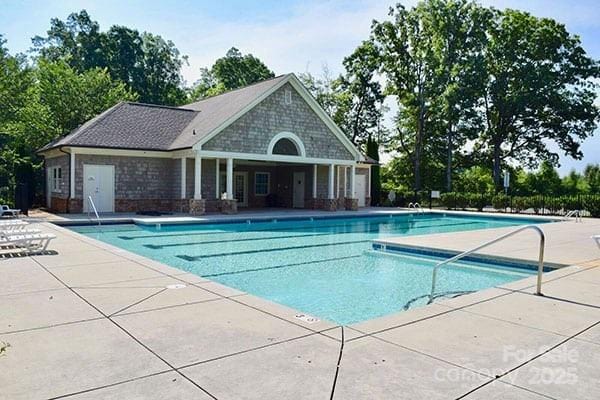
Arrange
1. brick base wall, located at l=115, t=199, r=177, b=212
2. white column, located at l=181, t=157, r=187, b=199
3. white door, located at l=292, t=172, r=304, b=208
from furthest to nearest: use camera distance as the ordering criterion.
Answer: white door, located at l=292, t=172, r=304, b=208, white column, located at l=181, t=157, r=187, b=199, brick base wall, located at l=115, t=199, r=177, b=212

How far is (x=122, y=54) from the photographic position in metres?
43.8

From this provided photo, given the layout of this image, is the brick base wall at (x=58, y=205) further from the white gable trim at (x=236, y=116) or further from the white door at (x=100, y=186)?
the white gable trim at (x=236, y=116)

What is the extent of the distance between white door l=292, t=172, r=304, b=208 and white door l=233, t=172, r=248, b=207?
2.69 metres

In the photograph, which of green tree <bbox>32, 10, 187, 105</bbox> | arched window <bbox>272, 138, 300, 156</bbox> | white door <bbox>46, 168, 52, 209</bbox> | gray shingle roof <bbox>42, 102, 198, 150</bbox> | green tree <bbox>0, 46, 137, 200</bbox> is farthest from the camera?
green tree <bbox>32, 10, 187, 105</bbox>

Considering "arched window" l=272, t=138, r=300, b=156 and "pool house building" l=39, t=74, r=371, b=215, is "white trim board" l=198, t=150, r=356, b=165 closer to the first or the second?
"pool house building" l=39, t=74, r=371, b=215

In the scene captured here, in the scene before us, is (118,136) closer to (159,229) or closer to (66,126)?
(159,229)

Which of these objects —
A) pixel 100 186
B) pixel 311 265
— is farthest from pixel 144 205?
pixel 311 265

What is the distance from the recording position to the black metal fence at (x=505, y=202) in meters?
23.7

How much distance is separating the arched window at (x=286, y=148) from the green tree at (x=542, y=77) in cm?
1793

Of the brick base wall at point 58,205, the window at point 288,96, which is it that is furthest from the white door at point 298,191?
the brick base wall at point 58,205

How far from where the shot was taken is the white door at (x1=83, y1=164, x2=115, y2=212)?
1867cm

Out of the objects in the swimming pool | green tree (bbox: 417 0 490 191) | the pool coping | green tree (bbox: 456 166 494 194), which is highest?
green tree (bbox: 417 0 490 191)

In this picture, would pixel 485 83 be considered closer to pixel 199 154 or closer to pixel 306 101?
pixel 306 101

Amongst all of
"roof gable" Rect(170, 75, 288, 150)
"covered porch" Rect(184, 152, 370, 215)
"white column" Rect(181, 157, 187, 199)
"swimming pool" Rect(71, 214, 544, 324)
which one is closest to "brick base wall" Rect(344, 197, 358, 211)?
"covered porch" Rect(184, 152, 370, 215)
